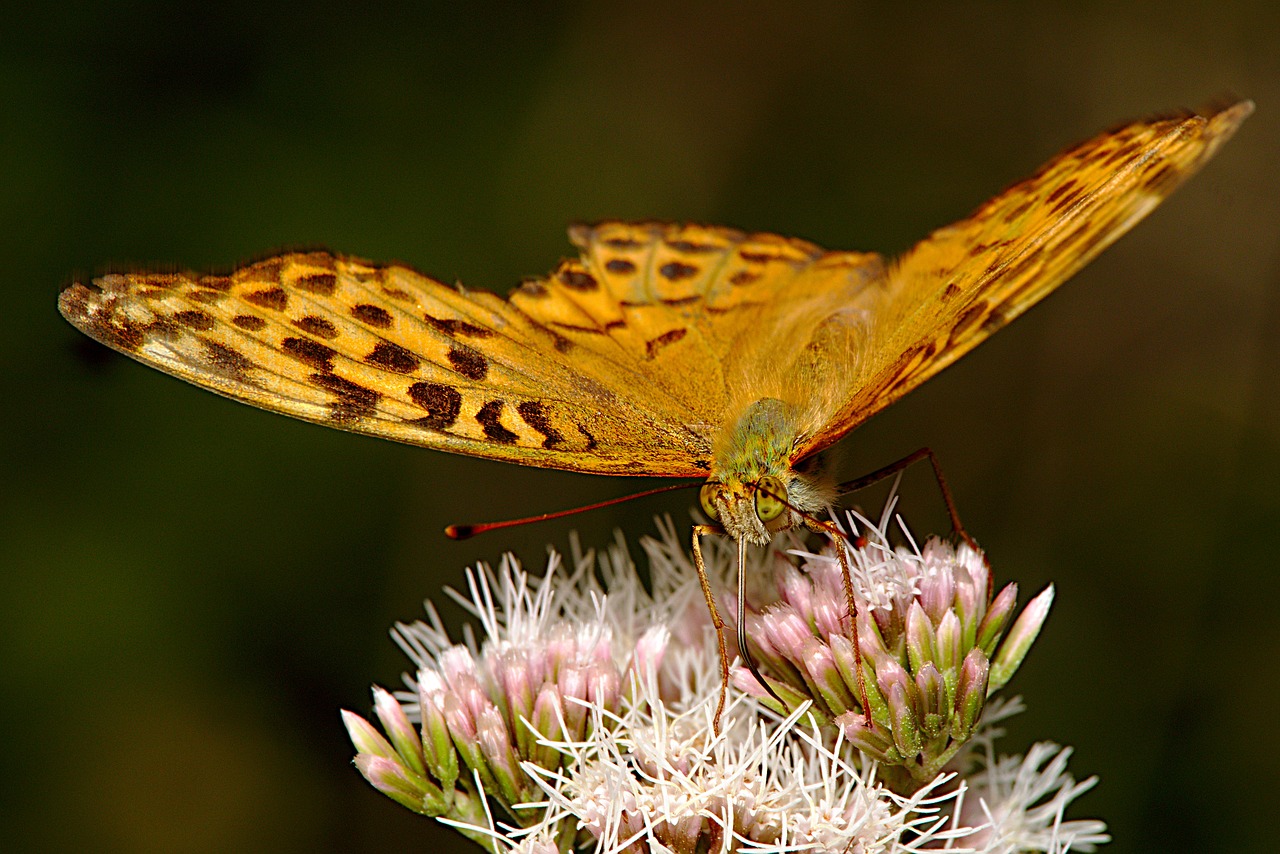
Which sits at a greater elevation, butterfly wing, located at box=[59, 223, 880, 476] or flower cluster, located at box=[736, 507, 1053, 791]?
butterfly wing, located at box=[59, 223, 880, 476]

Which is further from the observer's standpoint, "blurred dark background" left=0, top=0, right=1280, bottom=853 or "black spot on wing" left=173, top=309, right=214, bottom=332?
"blurred dark background" left=0, top=0, right=1280, bottom=853

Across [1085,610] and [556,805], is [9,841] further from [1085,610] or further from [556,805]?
[1085,610]

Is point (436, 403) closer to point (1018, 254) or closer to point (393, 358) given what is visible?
point (393, 358)

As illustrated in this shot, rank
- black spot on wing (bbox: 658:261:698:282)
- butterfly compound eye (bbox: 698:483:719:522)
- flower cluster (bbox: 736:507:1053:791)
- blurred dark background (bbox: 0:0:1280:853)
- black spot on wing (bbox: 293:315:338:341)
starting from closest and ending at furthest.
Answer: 1. flower cluster (bbox: 736:507:1053:791)
2. butterfly compound eye (bbox: 698:483:719:522)
3. black spot on wing (bbox: 293:315:338:341)
4. black spot on wing (bbox: 658:261:698:282)
5. blurred dark background (bbox: 0:0:1280:853)

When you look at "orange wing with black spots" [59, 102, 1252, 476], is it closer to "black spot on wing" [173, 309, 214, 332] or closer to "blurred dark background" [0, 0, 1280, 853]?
"black spot on wing" [173, 309, 214, 332]

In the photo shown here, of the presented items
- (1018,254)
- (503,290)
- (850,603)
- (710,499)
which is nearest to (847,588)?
(850,603)

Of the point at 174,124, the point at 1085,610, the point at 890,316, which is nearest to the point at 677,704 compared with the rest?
the point at 890,316

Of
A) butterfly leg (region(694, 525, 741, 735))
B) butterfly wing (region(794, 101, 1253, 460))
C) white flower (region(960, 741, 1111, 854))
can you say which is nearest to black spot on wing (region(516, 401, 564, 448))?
butterfly leg (region(694, 525, 741, 735))

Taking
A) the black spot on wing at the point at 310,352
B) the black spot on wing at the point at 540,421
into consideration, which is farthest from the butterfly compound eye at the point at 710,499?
the black spot on wing at the point at 310,352
